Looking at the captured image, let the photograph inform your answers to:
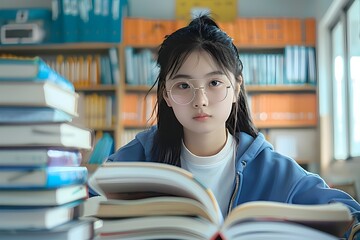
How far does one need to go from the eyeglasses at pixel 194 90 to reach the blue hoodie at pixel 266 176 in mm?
166

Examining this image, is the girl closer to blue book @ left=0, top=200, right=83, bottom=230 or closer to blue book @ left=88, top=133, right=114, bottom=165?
blue book @ left=0, top=200, right=83, bottom=230

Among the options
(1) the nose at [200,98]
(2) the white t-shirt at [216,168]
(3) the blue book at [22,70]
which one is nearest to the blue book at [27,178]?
(3) the blue book at [22,70]

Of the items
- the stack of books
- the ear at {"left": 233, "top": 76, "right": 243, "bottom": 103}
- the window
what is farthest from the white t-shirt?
the window

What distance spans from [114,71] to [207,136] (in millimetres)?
3053

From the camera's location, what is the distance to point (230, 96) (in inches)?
41.1

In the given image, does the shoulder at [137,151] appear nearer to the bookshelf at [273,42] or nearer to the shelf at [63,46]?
the bookshelf at [273,42]

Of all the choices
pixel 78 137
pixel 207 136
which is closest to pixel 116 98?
pixel 207 136

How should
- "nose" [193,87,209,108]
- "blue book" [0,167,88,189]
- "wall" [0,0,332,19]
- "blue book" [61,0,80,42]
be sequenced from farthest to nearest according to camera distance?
1. "wall" [0,0,332,19]
2. "blue book" [61,0,80,42]
3. "nose" [193,87,209,108]
4. "blue book" [0,167,88,189]

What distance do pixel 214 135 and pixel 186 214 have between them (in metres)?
0.46

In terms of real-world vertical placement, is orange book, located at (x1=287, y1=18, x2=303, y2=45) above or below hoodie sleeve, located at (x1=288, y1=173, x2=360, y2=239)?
above

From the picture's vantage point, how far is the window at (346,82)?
3.36 metres

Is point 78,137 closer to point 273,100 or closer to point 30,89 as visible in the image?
point 30,89

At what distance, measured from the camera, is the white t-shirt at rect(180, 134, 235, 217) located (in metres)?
1.11

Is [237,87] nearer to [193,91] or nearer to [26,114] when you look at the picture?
[193,91]
